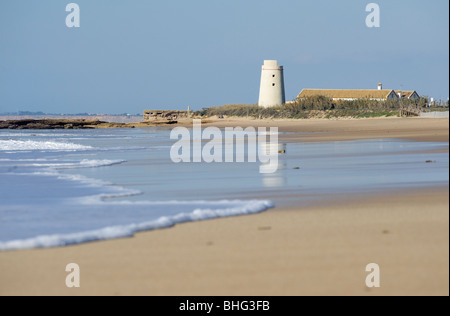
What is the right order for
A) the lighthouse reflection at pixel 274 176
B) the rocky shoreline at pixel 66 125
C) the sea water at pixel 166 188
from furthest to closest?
the rocky shoreline at pixel 66 125, the lighthouse reflection at pixel 274 176, the sea water at pixel 166 188

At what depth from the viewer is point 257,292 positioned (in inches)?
154

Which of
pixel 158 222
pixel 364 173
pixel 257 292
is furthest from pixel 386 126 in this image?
pixel 257 292

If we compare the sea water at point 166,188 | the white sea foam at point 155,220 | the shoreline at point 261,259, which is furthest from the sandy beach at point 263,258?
the sea water at point 166,188

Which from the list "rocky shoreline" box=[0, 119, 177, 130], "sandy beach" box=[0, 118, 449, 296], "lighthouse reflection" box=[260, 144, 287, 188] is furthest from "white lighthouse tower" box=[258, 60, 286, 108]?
"sandy beach" box=[0, 118, 449, 296]

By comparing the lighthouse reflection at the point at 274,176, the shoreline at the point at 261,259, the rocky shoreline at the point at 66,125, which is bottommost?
the shoreline at the point at 261,259

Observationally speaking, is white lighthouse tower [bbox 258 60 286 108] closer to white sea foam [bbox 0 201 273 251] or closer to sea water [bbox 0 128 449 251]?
sea water [bbox 0 128 449 251]

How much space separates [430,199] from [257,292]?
3206 millimetres

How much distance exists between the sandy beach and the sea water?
1.78 feet

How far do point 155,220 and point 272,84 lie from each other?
50126 millimetres

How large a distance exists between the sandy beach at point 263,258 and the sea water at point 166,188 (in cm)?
54

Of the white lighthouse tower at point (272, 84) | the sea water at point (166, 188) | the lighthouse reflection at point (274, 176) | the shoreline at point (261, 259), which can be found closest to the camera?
the shoreline at point (261, 259)

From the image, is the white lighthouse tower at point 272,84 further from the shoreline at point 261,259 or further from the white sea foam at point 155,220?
the shoreline at point 261,259

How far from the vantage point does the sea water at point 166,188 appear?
20.1 feet
